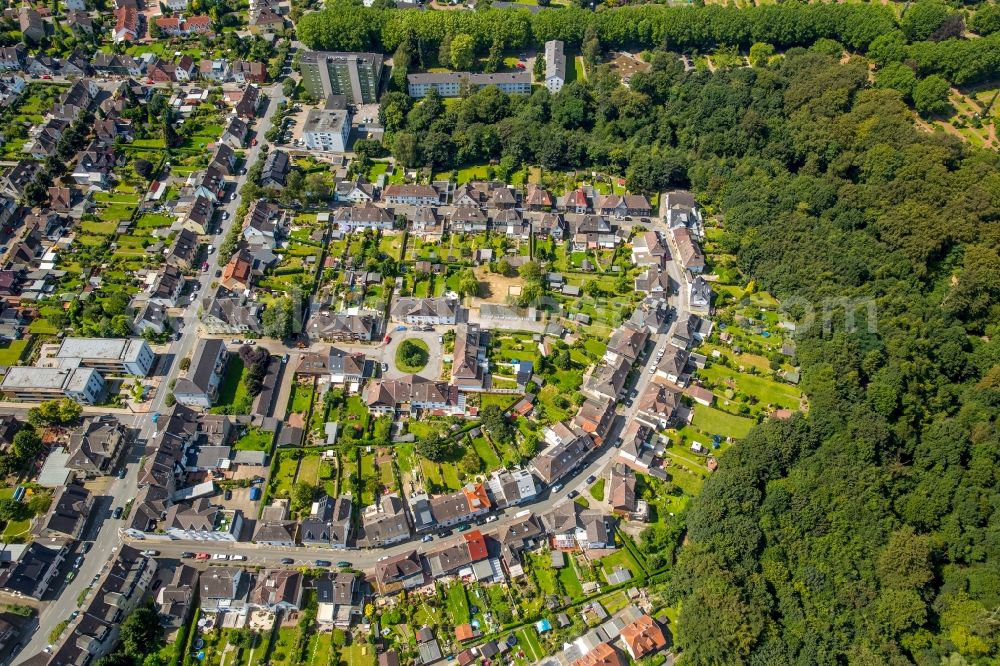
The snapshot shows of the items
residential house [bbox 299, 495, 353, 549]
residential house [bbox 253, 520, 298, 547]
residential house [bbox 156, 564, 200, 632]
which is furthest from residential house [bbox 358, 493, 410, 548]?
residential house [bbox 156, 564, 200, 632]

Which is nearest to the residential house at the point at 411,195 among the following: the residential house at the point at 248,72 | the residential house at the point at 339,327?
the residential house at the point at 339,327

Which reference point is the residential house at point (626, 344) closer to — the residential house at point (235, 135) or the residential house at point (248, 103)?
the residential house at point (235, 135)

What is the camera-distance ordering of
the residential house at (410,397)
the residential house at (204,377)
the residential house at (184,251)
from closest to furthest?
the residential house at (204,377) → the residential house at (410,397) → the residential house at (184,251)

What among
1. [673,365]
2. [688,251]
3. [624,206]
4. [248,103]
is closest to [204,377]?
[673,365]

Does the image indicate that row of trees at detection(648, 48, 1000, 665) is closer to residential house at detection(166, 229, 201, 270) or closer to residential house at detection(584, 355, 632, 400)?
residential house at detection(584, 355, 632, 400)

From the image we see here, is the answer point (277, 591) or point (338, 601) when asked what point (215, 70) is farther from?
point (338, 601)

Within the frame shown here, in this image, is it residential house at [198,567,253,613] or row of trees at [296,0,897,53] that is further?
row of trees at [296,0,897,53]
